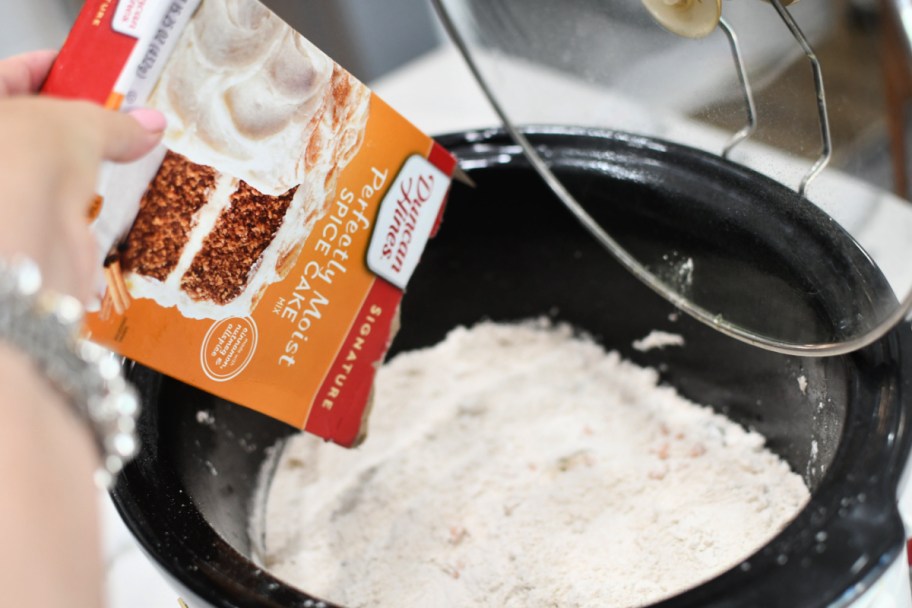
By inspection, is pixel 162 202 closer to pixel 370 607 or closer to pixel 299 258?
pixel 299 258

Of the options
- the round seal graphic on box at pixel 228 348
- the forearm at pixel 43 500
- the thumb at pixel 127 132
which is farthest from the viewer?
the round seal graphic on box at pixel 228 348

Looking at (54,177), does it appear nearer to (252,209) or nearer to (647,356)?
(252,209)

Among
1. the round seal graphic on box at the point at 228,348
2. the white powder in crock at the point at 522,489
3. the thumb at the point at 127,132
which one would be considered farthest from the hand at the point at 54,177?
the white powder in crock at the point at 522,489

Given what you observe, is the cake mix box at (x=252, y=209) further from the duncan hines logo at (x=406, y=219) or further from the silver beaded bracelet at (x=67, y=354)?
the silver beaded bracelet at (x=67, y=354)

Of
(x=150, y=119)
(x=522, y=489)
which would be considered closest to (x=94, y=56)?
(x=150, y=119)

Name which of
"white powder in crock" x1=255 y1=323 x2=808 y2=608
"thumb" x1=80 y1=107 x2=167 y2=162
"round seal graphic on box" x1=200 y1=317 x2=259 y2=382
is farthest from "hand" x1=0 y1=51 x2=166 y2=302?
"white powder in crock" x1=255 y1=323 x2=808 y2=608

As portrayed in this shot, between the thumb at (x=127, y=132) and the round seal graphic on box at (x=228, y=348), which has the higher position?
the thumb at (x=127, y=132)
